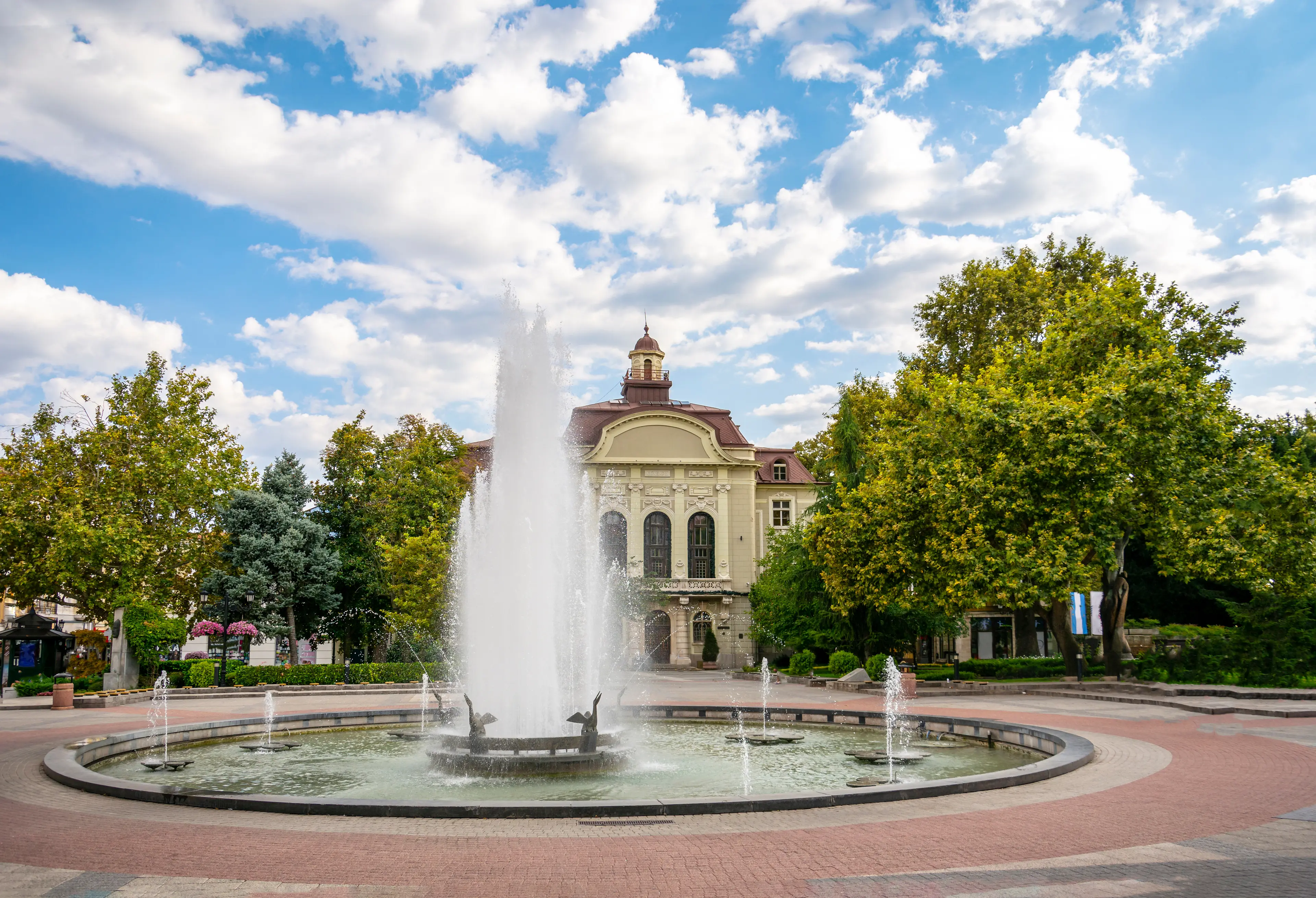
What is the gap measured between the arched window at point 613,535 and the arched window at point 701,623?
6.04m

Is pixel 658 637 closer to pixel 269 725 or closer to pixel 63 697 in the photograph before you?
pixel 63 697

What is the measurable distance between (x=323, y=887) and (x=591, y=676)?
11.8m

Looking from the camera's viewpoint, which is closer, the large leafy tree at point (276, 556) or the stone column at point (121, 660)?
the stone column at point (121, 660)

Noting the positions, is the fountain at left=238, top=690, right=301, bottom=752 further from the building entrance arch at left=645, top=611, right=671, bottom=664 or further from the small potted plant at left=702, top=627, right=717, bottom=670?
the small potted plant at left=702, top=627, right=717, bottom=670

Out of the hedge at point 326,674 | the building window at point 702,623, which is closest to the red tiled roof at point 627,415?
the building window at point 702,623

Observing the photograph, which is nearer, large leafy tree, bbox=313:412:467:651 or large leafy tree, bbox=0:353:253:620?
large leafy tree, bbox=0:353:253:620

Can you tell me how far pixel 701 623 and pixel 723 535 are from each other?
5645mm

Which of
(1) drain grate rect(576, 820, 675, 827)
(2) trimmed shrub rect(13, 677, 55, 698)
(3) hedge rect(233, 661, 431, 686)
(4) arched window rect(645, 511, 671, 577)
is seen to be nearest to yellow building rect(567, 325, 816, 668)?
(4) arched window rect(645, 511, 671, 577)

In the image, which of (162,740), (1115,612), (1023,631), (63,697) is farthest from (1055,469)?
(63,697)

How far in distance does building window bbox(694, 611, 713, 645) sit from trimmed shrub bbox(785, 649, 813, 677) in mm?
17059

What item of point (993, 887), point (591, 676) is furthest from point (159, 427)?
point (993, 887)

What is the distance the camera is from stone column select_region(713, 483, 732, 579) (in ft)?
192

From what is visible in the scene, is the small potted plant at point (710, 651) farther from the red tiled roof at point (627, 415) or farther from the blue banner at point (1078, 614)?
the blue banner at point (1078, 614)

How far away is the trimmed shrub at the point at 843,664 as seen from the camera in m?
36.6
